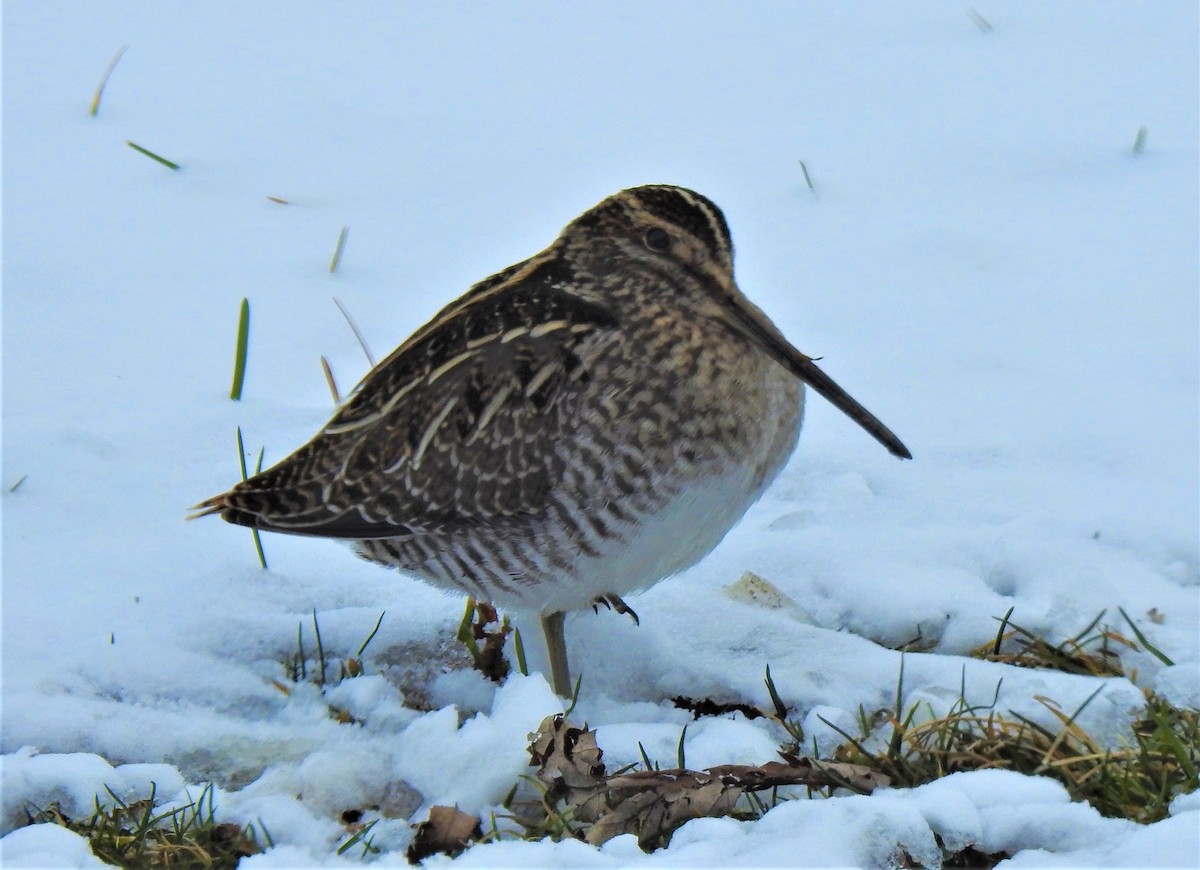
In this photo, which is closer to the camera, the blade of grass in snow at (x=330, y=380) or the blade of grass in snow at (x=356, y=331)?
the blade of grass in snow at (x=330, y=380)

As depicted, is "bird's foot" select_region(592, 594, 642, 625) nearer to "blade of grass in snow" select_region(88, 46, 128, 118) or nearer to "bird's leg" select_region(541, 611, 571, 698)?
"bird's leg" select_region(541, 611, 571, 698)

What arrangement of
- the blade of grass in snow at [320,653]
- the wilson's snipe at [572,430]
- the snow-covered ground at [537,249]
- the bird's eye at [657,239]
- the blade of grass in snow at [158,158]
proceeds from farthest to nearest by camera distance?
the blade of grass in snow at [158,158] < the bird's eye at [657,239] < the blade of grass in snow at [320,653] < the wilson's snipe at [572,430] < the snow-covered ground at [537,249]

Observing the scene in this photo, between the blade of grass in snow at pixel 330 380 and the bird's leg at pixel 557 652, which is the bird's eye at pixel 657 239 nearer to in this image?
the bird's leg at pixel 557 652

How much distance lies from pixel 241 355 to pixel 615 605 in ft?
4.48

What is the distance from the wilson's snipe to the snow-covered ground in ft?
0.95

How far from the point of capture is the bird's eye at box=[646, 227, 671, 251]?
3688 mm

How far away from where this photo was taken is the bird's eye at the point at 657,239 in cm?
369

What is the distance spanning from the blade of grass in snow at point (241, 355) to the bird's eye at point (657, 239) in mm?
1195

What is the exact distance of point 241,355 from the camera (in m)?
4.46

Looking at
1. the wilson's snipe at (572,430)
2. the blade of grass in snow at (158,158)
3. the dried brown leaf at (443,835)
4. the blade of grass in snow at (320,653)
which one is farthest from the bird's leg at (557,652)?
the blade of grass in snow at (158,158)

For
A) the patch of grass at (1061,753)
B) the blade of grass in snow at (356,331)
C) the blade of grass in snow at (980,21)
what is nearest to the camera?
the patch of grass at (1061,753)

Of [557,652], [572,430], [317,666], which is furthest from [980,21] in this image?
[317,666]

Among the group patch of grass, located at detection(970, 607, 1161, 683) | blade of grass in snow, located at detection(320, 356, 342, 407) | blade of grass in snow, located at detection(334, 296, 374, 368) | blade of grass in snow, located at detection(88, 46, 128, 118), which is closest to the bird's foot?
patch of grass, located at detection(970, 607, 1161, 683)

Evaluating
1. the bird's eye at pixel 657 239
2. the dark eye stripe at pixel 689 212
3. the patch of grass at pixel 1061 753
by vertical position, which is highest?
the dark eye stripe at pixel 689 212
